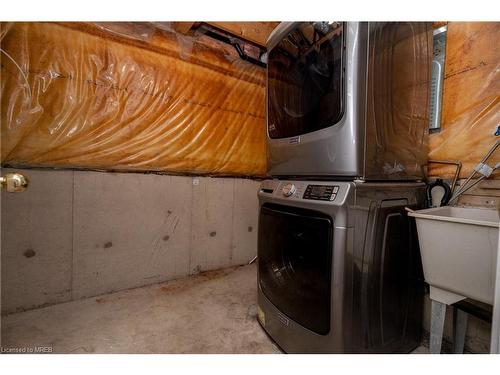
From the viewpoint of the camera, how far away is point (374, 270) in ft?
3.54

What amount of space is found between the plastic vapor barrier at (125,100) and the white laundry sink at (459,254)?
69.4 inches

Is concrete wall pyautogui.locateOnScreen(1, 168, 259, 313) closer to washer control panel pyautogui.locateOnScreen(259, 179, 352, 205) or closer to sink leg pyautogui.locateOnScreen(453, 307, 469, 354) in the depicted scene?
washer control panel pyautogui.locateOnScreen(259, 179, 352, 205)

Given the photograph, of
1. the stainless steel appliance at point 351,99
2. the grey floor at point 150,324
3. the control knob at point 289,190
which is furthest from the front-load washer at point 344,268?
the grey floor at point 150,324

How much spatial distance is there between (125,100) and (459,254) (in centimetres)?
223

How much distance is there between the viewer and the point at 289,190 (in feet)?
4.05

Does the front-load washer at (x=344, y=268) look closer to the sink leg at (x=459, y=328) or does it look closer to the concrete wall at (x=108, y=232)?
the sink leg at (x=459, y=328)

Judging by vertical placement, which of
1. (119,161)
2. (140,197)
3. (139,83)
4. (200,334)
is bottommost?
(200,334)

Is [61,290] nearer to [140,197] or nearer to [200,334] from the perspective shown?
[140,197]

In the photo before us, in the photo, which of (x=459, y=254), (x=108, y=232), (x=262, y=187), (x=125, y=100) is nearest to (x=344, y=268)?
(x=459, y=254)

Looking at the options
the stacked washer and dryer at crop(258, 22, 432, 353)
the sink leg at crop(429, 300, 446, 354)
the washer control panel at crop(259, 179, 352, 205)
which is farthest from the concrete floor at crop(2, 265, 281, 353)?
the washer control panel at crop(259, 179, 352, 205)

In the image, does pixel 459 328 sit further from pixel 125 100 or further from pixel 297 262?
pixel 125 100

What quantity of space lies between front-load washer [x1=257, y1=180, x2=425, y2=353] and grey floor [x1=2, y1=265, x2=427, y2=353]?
0.28m

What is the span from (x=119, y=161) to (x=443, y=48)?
7.52ft
